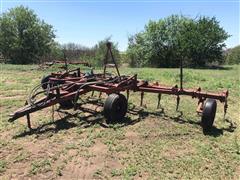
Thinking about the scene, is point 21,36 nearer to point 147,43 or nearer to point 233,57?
point 147,43

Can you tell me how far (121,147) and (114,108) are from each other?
1291mm

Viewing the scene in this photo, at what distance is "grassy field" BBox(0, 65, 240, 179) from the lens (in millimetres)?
4906

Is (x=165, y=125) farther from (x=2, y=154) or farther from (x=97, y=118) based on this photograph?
(x=2, y=154)

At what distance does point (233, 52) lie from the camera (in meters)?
51.0

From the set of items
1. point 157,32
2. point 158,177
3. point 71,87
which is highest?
point 157,32

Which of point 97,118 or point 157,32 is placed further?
point 157,32

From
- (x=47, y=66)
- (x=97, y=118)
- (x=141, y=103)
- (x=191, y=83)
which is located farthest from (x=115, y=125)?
(x=47, y=66)

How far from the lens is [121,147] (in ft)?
19.1

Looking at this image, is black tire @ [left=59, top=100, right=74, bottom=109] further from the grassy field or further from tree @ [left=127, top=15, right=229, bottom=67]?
tree @ [left=127, top=15, right=229, bottom=67]

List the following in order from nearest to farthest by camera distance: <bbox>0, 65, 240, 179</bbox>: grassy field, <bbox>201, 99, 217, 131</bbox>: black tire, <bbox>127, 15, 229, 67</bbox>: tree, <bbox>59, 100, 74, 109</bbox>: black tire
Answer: <bbox>0, 65, 240, 179</bbox>: grassy field → <bbox>201, 99, 217, 131</bbox>: black tire → <bbox>59, 100, 74, 109</bbox>: black tire → <bbox>127, 15, 229, 67</bbox>: tree

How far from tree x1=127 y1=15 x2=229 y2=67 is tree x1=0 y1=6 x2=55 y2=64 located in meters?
13.1

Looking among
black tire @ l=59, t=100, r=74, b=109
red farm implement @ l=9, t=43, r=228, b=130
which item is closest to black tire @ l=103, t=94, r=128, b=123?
red farm implement @ l=9, t=43, r=228, b=130

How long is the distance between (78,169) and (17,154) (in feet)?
4.19

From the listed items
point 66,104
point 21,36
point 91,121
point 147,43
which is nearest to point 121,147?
point 91,121
